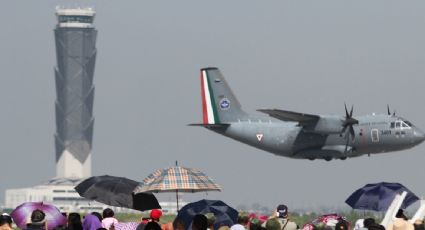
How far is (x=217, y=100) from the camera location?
93.4m

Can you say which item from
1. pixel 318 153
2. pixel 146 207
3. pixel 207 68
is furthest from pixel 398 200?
pixel 207 68

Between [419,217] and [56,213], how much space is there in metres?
8.52

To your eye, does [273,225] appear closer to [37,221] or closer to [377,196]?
[37,221]

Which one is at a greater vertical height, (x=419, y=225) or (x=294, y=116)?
(x=419, y=225)

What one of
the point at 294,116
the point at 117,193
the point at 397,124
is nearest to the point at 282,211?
the point at 117,193

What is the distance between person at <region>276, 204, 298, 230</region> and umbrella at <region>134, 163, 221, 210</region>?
9241mm

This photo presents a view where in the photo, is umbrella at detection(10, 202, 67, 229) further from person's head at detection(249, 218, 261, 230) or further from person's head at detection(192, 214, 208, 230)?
person's head at detection(192, 214, 208, 230)

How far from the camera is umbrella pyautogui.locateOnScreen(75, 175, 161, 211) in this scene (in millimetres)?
37188

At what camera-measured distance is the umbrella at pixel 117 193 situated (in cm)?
3719

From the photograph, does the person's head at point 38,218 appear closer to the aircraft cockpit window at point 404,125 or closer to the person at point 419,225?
the person at point 419,225

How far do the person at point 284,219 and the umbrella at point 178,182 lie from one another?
9.24 metres

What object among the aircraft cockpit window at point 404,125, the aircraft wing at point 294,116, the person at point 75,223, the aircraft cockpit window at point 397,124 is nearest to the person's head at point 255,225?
the person at point 75,223

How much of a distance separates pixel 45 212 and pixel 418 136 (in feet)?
177

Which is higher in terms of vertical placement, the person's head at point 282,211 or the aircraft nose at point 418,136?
the person's head at point 282,211
